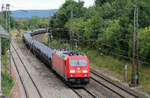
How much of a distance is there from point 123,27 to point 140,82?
31.3 feet

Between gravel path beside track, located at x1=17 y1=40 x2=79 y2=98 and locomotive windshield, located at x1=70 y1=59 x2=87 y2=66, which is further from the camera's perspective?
locomotive windshield, located at x1=70 y1=59 x2=87 y2=66

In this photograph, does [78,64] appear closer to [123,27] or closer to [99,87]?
[99,87]

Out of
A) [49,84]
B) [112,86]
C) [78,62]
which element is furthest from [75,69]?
[112,86]

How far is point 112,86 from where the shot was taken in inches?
1033

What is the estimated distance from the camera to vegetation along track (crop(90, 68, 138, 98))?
2298 cm

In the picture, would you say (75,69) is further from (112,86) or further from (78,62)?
(112,86)

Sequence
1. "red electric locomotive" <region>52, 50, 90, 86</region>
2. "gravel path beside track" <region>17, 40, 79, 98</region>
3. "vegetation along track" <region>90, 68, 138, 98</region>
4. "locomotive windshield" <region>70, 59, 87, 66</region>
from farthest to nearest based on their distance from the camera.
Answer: "locomotive windshield" <region>70, 59, 87, 66</region> → "red electric locomotive" <region>52, 50, 90, 86</region> → "vegetation along track" <region>90, 68, 138, 98</region> → "gravel path beside track" <region>17, 40, 79, 98</region>

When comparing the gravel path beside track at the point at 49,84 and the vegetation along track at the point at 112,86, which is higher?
the gravel path beside track at the point at 49,84

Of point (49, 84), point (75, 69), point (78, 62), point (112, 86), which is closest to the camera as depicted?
point (75, 69)

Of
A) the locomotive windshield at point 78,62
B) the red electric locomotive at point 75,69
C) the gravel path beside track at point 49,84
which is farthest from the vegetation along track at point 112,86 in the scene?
the gravel path beside track at point 49,84

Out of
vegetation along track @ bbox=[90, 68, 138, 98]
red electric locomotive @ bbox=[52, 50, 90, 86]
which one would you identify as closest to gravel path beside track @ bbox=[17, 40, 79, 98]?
red electric locomotive @ bbox=[52, 50, 90, 86]

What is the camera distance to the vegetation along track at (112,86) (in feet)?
75.4

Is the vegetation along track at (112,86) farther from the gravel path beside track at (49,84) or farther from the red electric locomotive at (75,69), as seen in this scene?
the gravel path beside track at (49,84)

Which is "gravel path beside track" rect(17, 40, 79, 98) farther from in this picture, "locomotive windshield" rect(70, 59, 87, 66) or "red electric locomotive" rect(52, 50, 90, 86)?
"locomotive windshield" rect(70, 59, 87, 66)
